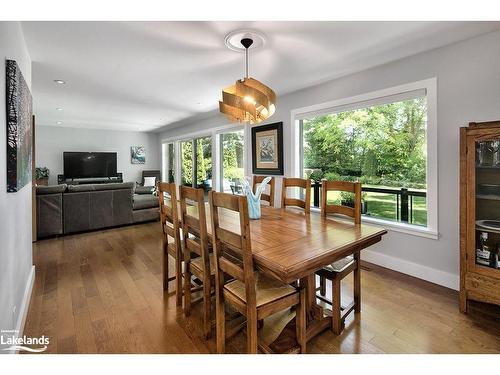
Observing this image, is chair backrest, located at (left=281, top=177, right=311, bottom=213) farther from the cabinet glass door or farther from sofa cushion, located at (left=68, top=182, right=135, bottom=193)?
sofa cushion, located at (left=68, top=182, right=135, bottom=193)

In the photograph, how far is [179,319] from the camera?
6.72 ft

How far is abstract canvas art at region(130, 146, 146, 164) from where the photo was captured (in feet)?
28.5

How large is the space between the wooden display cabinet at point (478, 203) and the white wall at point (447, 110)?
41 centimetres

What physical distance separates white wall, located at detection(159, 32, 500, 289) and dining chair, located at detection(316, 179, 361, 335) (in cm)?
111

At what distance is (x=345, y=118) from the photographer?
3.53 metres

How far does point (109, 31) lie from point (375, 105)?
2826 millimetres

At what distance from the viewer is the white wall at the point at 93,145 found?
7.34m

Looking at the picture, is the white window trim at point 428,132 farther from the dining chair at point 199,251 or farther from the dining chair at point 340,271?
the dining chair at point 199,251

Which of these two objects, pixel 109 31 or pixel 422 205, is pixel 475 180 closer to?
pixel 422 205

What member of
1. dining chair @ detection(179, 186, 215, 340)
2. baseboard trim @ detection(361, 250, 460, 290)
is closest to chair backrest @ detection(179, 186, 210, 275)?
dining chair @ detection(179, 186, 215, 340)

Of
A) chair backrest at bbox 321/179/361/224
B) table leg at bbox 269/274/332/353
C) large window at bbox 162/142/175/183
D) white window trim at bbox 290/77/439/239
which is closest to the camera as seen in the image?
table leg at bbox 269/274/332/353

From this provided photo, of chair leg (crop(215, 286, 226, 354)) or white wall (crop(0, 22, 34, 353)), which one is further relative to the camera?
chair leg (crop(215, 286, 226, 354))

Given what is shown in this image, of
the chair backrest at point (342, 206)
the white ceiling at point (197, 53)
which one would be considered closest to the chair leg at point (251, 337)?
the chair backrest at point (342, 206)
